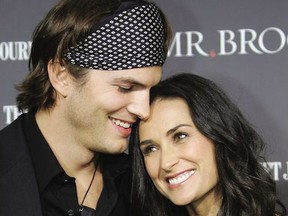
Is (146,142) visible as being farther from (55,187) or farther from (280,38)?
(280,38)

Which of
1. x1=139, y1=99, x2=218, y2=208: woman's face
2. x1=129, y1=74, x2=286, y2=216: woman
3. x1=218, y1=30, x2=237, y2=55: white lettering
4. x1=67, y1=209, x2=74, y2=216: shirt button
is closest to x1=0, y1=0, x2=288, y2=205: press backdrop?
x1=218, y1=30, x2=237, y2=55: white lettering

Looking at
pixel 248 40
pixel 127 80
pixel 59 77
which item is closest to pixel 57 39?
pixel 59 77

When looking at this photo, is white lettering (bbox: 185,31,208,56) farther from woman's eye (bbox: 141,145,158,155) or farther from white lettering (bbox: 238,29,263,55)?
woman's eye (bbox: 141,145,158,155)

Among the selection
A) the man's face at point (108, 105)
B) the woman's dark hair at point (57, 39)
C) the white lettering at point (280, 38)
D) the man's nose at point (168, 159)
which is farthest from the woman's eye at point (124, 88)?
the white lettering at point (280, 38)

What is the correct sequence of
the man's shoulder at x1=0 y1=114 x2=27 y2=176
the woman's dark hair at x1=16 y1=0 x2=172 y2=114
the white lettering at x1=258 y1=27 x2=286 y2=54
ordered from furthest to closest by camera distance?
the white lettering at x1=258 y1=27 x2=286 y2=54 < the woman's dark hair at x1=16 y1=0 x2=172 y2=114 < the man's shoulder at x1=0 y1=114 x2=27 y2=176

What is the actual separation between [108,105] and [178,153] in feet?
0.80

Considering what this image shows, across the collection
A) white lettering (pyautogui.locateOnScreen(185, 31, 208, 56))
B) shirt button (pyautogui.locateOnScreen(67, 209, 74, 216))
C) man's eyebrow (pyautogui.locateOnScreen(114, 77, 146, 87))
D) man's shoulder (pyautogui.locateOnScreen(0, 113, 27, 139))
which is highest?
white lettering (pyautogui.locateOnScreen(185, 31, 208, 56))

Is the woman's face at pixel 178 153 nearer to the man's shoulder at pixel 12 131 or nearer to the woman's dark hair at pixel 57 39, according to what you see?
the woman's dark hair at pixel 57 39

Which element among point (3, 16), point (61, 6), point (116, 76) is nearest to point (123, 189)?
point (116, 76)

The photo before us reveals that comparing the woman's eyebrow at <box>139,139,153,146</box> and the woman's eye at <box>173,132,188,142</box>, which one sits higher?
the woman's eye at <box>173,132,188,142</box>

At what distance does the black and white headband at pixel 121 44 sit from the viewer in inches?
70.0

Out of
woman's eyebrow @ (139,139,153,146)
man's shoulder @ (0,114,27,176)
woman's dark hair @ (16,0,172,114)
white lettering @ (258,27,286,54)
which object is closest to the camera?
man's shoulder @ (0,114,27,176)

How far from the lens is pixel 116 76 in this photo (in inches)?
69.6

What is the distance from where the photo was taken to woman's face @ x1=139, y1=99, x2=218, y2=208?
1.87 meters
